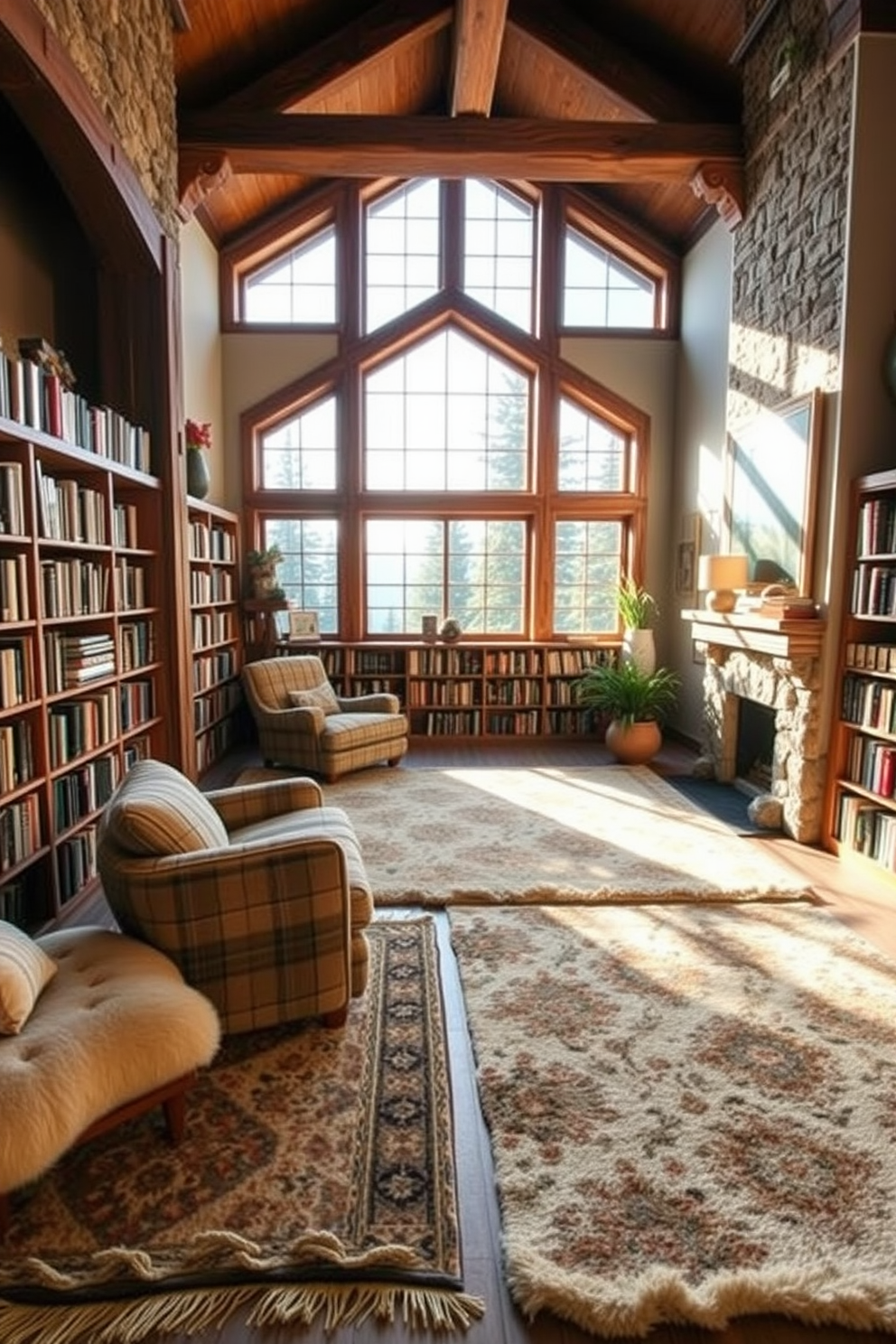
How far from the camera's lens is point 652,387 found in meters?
6.70

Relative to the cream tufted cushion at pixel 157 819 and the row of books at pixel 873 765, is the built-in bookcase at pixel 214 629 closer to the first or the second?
the cream tufted cushion at pixel 157 819

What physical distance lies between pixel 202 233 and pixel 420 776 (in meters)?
4.65

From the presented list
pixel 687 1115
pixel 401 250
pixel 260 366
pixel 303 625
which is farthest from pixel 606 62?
pixel 687 1115

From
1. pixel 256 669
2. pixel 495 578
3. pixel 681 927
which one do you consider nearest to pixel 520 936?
pixel 681 927

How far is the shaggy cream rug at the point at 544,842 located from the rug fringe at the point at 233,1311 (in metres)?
1.73

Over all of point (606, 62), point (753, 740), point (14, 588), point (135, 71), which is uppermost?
point (606, 62)

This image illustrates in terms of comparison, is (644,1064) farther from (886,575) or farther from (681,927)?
(886,575)

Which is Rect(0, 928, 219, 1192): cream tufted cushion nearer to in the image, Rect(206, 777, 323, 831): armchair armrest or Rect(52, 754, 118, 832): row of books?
Rect(206, 777, 323, 831): armchair armrest

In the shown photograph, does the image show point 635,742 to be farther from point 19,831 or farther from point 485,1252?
point 485,1252

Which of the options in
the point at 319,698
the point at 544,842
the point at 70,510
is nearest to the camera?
the point at 70,510

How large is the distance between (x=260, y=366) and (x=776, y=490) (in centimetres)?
456

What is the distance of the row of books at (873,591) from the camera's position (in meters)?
3.37

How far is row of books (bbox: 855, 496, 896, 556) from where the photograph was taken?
3391mm

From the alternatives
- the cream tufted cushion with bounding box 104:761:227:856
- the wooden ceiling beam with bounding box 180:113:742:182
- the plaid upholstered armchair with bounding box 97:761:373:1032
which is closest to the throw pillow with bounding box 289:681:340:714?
the cream tufted cushion with bounding box 104:761:227:856
